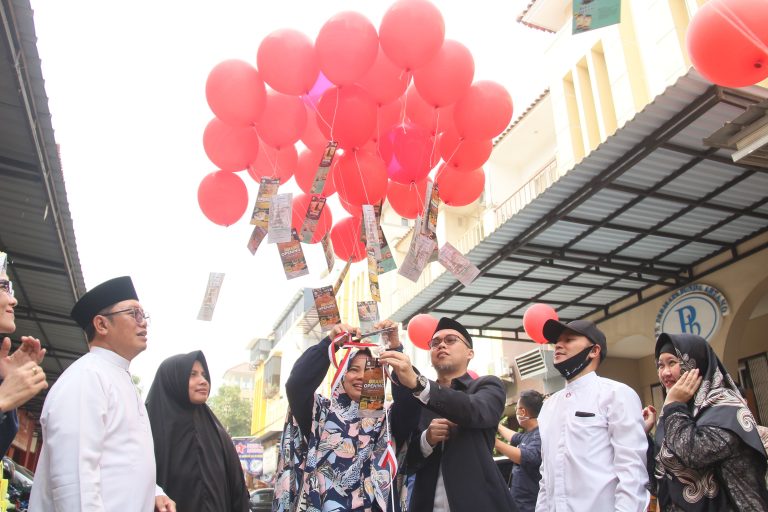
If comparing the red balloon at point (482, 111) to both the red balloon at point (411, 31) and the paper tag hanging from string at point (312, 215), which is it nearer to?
the red balloon at point (411, 31)

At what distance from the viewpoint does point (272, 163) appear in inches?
Answer: 217

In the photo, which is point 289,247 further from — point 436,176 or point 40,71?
point 40,71

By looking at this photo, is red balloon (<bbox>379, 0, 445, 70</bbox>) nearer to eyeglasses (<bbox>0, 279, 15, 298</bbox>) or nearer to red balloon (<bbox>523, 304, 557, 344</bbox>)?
eyeglasses (<bbox>0, 279, 15, 298</bbox>)

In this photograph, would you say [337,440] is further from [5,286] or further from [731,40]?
[731,40]

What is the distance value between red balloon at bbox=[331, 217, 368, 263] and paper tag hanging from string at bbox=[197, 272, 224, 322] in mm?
1317

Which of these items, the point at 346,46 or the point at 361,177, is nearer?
the point at 346,46

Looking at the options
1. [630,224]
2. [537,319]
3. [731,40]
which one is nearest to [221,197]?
[731,40]

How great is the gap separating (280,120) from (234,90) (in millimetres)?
481

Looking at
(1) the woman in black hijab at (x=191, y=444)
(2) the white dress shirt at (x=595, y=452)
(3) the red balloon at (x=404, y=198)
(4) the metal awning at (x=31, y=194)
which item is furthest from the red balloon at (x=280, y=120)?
(2) the white dress shirt at (x=595, y=452)

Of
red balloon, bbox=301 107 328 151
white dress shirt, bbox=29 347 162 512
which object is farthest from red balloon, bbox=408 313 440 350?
white dress shirt, bbox=29 347 162 512

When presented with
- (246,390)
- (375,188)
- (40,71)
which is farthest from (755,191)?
(246,390)

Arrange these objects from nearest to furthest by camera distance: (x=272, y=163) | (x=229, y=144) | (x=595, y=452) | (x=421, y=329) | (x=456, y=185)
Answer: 1. (x=595, y=452)
2. (x=229, y=144)
3. (x=272, y=163)
4. (x=456, y=185)
5. (x=421, y=329)

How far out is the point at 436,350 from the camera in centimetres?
343

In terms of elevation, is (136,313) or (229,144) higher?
(229,144)
